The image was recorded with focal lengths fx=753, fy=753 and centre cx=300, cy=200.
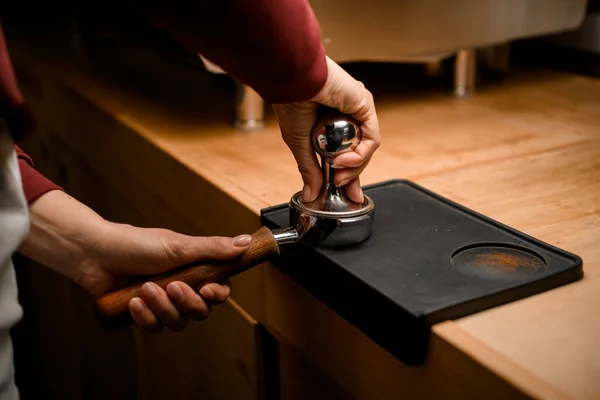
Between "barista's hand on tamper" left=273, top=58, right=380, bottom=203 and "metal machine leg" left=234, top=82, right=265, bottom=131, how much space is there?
315mm

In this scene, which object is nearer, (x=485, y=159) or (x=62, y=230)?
(x=62, y=230)

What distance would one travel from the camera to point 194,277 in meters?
0.61

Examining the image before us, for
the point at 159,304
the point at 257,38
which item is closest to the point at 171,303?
the point at 159,304

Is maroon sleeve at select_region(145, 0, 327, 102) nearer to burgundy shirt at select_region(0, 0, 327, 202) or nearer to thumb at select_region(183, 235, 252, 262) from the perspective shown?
burgundy shirt at select_region(0, 0, 327, 202)

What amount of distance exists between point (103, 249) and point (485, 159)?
1.41ft

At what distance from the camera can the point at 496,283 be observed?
1.81 ft

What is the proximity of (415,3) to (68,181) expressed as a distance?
0.62 metres

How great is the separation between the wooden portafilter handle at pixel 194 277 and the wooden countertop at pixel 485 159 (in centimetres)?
11

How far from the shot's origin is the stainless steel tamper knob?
0.61 metres

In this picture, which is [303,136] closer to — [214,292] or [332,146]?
[332,146]

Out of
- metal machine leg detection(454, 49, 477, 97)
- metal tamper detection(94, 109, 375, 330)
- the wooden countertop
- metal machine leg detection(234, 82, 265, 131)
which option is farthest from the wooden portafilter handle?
metal machine leg detection(454, 49, 477, 97)

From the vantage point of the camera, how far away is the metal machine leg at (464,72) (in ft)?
3.62

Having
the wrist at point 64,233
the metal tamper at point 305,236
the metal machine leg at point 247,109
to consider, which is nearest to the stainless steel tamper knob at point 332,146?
the metal tamper at point 305,236

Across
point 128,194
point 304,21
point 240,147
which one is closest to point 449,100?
point 240,147
